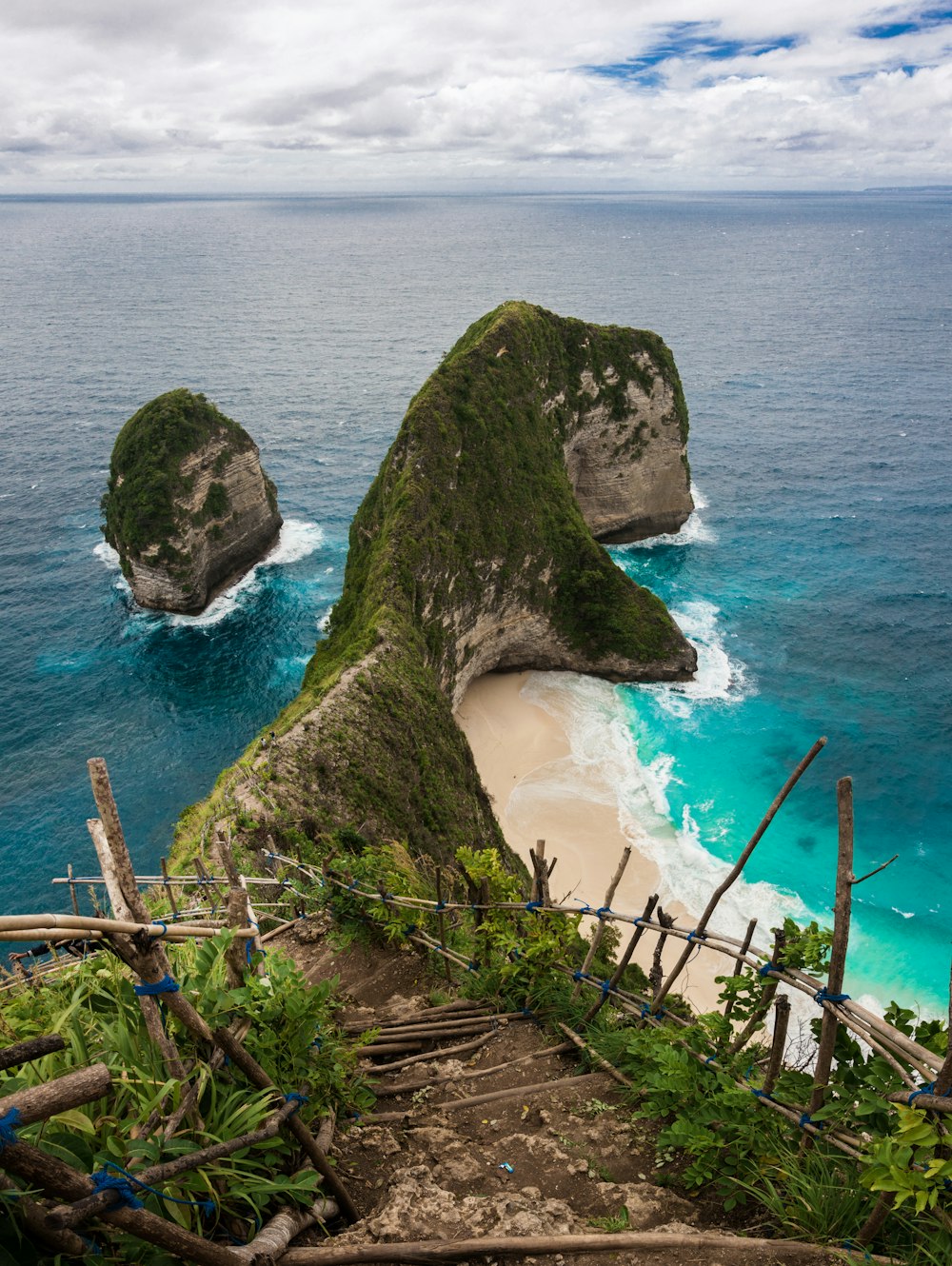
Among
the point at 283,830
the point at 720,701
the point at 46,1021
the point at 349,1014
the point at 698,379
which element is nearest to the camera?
the point at 46,1021

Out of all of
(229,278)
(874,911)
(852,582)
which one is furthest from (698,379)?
(229,278)

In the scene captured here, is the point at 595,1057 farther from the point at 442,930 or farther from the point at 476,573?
the point at 476,573

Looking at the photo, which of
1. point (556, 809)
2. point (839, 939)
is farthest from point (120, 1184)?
point (556, 809)

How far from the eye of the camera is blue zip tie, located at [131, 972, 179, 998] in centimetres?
504

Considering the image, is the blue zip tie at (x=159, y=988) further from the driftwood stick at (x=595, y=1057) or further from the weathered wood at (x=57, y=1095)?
the driftwood stick at (x=595, y=1057)

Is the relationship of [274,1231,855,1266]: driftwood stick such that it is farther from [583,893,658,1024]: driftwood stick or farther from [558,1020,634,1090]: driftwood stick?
[583,893,658,1024]: driftwood stick

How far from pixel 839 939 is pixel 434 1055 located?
4695 millimetres

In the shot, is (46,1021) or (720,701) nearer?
(46,1021)

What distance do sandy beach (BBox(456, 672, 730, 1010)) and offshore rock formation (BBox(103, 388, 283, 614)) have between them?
72.6 feet

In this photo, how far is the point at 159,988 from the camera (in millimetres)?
5047

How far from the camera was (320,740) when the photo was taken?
27094mm

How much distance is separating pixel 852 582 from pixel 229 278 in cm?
18271

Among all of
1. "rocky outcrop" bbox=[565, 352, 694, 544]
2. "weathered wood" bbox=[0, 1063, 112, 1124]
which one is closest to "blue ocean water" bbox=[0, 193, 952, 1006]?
"rocky outcrop" bbox=[565, 352, 694, 544]

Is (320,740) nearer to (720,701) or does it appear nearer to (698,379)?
(720,701)
